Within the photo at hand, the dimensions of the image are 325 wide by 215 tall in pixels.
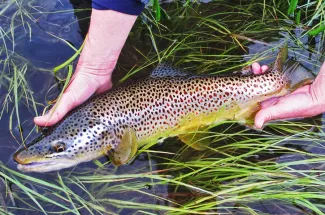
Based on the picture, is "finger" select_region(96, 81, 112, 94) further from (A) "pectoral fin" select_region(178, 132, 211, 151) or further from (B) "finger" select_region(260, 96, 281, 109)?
(B) "finger" select_region(260, 96, 281, 109)

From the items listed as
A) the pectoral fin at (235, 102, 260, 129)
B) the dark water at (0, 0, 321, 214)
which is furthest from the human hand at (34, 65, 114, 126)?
the pectoral fin at (235, 102, 260, 129)

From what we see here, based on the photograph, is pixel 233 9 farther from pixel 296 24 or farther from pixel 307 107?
pixel 307 107

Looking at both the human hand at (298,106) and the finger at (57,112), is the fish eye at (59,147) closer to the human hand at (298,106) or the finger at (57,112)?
the finger at (57,112)

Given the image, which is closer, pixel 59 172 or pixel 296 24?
pixel 59 172

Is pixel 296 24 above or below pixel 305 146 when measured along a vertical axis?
above

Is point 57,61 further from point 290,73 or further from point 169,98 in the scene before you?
point 290,73

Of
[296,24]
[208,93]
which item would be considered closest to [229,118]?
[208,93]
